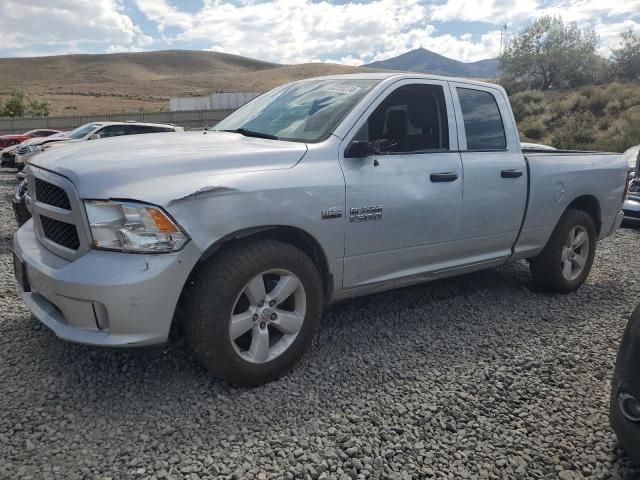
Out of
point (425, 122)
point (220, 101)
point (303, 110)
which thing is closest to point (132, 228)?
point (303, 110)

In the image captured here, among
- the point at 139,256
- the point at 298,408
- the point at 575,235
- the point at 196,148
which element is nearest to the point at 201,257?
the point at 139,256

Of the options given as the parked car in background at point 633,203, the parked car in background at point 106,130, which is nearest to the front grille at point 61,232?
the parked car in background at point 633,203

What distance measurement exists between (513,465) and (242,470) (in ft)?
4.27

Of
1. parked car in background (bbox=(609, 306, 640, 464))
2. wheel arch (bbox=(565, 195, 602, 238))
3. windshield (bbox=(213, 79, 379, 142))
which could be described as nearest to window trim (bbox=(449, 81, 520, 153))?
windshield (bbox=(213, 79, 379, 142))

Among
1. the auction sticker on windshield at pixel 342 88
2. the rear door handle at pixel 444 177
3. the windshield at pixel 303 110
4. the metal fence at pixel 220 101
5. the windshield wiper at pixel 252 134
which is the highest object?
the auction sticker on windshield at pixel 342 88

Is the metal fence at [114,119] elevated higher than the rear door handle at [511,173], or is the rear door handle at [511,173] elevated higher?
the rear door handle at [511,173]

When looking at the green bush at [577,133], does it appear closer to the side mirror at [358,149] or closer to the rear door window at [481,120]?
the rear door window at [481,120]

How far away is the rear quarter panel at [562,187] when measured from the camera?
4688 mm

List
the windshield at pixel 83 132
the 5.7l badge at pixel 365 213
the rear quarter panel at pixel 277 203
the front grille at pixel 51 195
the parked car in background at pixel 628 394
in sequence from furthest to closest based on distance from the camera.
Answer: the windshield at pixel 83 132 < the 5.7l badge at pixel 365 213 < the front grille at pixel 51 195 < the rear quarter panel at pixel 277 203 < the parked car in background at pixel 628 394

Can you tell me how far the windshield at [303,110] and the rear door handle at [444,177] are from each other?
2.51ft

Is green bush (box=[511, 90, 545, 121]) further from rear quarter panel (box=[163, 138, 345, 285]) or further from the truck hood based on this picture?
the truck hood

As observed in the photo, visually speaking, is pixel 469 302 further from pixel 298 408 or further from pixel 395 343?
pixel 298 408

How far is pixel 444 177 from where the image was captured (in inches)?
154

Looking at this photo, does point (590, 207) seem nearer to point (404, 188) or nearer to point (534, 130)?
point (404, 188)
